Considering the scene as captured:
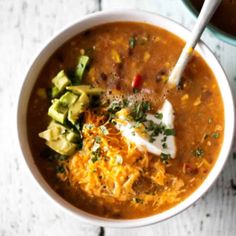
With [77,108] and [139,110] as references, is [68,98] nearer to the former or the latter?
[77,108]

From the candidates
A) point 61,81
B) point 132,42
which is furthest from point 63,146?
point 132,42

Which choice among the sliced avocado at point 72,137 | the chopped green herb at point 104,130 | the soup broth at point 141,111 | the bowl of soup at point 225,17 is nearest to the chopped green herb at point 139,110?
the soup broth at point 141,111

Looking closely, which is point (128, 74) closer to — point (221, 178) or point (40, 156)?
point (40, 156)

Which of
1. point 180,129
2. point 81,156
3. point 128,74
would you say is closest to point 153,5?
point 128,74

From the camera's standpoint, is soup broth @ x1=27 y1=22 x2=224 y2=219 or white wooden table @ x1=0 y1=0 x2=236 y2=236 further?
white wooden table @ x1=0 y1=0 x2=236 y2=236

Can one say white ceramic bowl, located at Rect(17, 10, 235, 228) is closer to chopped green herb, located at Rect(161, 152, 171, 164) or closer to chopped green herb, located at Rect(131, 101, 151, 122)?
chopped green herb, located at Rect(161, 152, 171, 164)

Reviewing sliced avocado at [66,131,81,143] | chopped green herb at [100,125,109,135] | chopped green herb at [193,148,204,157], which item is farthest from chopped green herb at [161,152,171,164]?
sliced avocado at [66,131,81,143]
